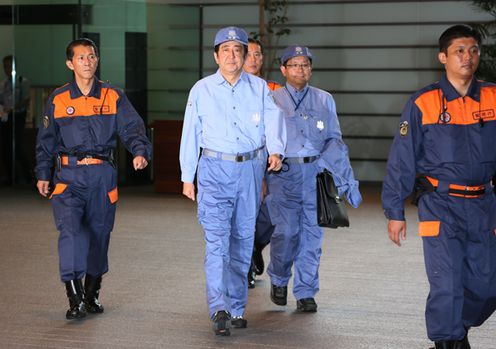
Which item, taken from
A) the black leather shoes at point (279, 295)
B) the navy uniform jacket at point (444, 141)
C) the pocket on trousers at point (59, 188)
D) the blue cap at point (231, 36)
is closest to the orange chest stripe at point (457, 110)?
the navy uniform jacket at point (444, 141)

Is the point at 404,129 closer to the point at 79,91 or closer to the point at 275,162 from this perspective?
the point at 275,162

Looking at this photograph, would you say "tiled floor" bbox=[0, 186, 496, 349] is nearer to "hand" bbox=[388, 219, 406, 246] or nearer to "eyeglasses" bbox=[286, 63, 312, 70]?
"hand" bbox=[388, 219, 406, 246]

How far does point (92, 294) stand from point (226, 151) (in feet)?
4.07

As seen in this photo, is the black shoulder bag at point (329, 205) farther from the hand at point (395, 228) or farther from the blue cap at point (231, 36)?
the hand at point (395, 228)

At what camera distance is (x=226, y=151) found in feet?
17.3

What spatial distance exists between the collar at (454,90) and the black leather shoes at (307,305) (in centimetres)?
186

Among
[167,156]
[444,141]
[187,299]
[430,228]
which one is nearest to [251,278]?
[187,299]

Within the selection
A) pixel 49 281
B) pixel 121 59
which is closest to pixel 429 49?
pixel 121 59

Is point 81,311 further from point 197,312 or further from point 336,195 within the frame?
point 336,195

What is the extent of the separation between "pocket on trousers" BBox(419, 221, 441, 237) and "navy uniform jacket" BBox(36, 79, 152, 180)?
195 centimetres

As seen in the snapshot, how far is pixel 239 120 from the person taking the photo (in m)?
5.30

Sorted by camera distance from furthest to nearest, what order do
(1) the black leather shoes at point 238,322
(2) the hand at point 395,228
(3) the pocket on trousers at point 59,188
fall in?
1. (3) the pocket on trousers at point 59,188
2. (1) the black leather shoes at point 238,322
3. (2) the hand at point 395,228

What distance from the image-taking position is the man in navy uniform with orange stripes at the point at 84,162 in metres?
5.73

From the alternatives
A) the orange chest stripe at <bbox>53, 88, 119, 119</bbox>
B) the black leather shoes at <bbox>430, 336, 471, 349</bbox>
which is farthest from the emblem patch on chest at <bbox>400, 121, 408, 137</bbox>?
the orange chest stripe at <bbox>53, 88, 119, 119</bbox>
